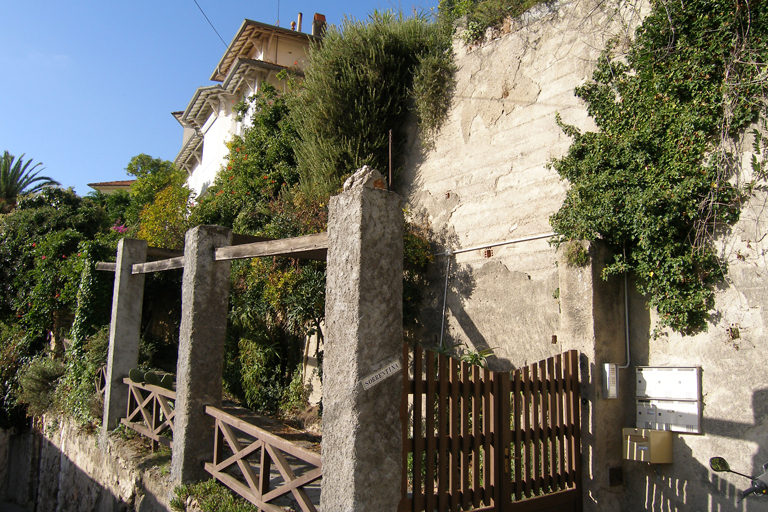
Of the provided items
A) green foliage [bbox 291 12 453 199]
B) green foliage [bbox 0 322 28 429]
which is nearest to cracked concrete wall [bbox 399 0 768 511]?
green foliage [bbox 291 12 453 199]

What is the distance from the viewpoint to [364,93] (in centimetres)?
878

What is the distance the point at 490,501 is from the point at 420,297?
3.93 metres

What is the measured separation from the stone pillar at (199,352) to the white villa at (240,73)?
32.6ft

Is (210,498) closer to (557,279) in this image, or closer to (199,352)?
(199,352)

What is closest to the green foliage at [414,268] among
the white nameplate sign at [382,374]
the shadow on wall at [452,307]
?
the shadow on wall at [452,307]

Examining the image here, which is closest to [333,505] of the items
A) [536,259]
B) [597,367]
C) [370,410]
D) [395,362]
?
[370,410]

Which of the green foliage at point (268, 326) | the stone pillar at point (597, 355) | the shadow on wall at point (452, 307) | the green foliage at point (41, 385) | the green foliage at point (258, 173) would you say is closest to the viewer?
the stone pillar at point (597, 355)

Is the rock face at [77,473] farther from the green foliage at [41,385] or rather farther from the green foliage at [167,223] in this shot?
the green foliage at [167,223]

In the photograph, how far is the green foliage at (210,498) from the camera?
183 inches

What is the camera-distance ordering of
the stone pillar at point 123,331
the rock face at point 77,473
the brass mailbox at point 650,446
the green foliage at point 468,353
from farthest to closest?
the stone pillar at point 123,331, the green foliage at point 468,353, the rock face at point 77,473, the brass mailbox at point 650,446

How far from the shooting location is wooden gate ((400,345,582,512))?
11.5 ft

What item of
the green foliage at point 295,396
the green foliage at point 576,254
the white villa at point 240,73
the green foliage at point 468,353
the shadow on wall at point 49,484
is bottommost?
the shadow on wall at point 49,484

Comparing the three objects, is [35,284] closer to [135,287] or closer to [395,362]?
[135,287]

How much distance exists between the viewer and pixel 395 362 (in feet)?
10.5
